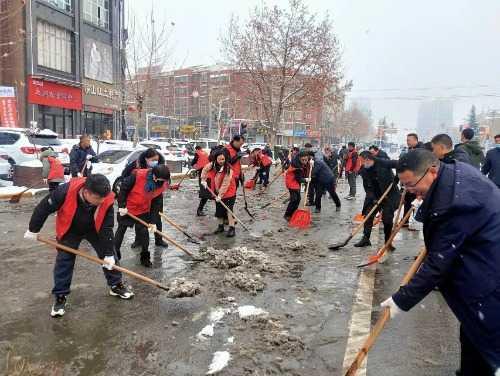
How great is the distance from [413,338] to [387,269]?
209 centimetres

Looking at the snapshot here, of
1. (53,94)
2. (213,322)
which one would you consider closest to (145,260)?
(213,322)

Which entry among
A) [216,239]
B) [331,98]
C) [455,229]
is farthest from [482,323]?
[331,98]

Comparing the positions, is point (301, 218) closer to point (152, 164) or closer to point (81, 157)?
point (152, 164)

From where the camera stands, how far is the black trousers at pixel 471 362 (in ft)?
8.17

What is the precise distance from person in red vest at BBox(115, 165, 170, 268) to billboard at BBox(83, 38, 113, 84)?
80.4 feet

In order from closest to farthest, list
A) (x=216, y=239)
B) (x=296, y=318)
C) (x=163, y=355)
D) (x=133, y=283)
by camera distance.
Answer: (x=163, y=355) < (x=296, y=318) < (x=133, y=283) < (x=216, y=239)

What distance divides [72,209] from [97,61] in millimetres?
27090

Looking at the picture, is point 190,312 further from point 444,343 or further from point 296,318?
point 444,343

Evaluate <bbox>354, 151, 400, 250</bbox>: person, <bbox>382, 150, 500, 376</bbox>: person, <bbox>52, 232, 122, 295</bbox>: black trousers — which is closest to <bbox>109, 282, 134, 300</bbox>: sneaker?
<bbox>52, 232, 122, 295</bbox>: black trousers

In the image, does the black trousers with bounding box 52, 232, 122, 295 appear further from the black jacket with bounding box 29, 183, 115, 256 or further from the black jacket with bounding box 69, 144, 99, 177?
the black jacket with bounding box 69, 144, 99, 177

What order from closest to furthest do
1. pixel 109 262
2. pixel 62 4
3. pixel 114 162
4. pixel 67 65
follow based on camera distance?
pixel 109 262 < pixel 114 162 < pixel 62 4 < pixel 67 65

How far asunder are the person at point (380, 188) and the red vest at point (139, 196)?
3.27m

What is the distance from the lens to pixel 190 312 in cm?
419

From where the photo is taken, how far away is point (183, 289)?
455cm
